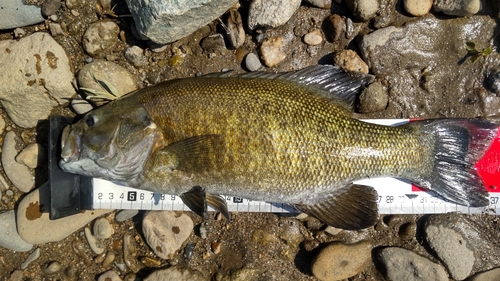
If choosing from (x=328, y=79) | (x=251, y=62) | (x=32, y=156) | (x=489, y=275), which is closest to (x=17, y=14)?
(x=32, y=156)

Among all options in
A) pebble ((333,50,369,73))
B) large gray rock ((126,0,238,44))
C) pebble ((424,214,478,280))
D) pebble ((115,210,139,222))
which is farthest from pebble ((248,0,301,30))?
pebble ((424,214,478,280))

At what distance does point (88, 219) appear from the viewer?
351 centimetres

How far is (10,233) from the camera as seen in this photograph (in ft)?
11.4

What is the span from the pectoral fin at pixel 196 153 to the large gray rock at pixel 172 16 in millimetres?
1135

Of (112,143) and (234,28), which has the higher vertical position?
(234,28)

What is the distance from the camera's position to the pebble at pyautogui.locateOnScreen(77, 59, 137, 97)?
3.26 m

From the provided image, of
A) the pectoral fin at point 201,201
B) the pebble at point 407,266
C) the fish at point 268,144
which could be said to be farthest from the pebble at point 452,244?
the pectoral fin at point 201,201

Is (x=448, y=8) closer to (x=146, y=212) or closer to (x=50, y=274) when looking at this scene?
(x=146, y=212)

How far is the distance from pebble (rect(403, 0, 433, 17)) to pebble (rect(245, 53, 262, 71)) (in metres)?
1.58

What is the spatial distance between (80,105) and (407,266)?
3.74 meters

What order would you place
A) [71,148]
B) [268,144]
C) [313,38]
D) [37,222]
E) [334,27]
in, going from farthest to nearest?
[37,222] < [313,38] < [334,27] < [71,148] < [268,144]

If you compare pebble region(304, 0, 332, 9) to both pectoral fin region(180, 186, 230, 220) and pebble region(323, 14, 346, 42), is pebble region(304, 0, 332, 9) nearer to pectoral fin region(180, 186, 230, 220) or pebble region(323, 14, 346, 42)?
pebble region(323, 14, 346, 42)

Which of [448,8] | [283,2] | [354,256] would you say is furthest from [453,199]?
[283,2]

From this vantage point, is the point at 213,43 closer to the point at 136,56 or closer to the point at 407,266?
the point at 136,56
